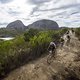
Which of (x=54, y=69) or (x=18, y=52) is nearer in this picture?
(x=54, y=69)

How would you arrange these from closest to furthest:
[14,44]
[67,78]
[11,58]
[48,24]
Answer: [67,78]
[11,58]
[14,44]
[48,24]

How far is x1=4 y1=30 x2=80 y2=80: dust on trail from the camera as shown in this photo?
1345 cm

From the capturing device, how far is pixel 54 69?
45.8 ft

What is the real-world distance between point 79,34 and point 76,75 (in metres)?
7.29

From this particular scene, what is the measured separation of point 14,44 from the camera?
17.7m

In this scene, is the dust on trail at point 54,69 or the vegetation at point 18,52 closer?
the dust on trail at point 54,69

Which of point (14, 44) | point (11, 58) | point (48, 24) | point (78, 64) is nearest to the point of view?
point (78, 64)

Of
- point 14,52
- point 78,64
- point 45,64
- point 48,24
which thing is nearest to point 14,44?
point 14,52

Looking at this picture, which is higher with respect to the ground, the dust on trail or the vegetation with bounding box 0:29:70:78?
the vegetation with bounding box 0:29:70:78

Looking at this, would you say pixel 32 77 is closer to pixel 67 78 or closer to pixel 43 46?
pixel 67 78

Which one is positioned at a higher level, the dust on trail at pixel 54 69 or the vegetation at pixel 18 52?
the vegetation at pixel 18 52

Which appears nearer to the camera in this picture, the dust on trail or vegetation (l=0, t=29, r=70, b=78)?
the dust on trail

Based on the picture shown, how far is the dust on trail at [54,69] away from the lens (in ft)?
44.1

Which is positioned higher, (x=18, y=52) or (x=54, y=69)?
(x=18, y=52)
